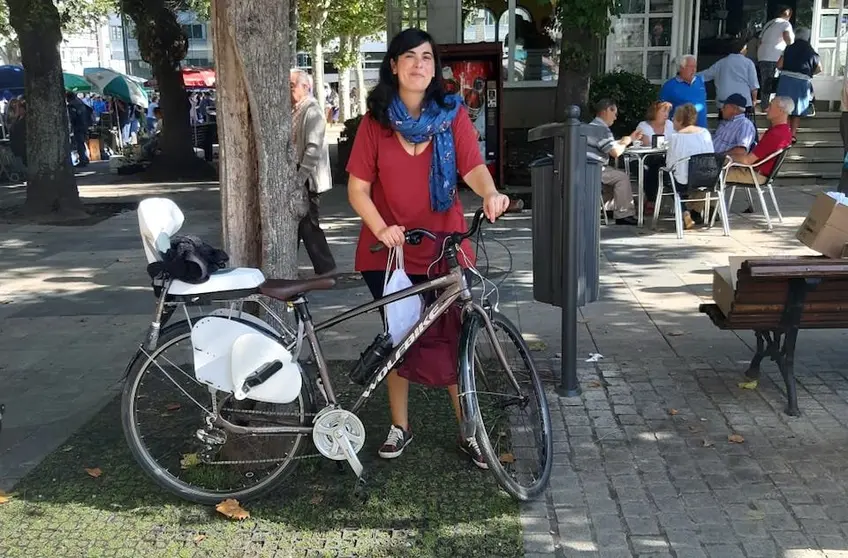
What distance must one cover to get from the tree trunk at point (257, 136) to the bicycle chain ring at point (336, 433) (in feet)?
2.69

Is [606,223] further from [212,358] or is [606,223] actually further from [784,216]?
[212,358]

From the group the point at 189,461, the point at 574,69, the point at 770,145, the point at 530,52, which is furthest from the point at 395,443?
the point at 530,52

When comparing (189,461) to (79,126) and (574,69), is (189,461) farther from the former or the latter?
(79,126)

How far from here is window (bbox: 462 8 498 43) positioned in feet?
51.9

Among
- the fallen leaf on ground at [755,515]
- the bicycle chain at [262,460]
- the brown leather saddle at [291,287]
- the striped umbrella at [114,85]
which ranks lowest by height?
the fallen leaf on ground at [755,515]

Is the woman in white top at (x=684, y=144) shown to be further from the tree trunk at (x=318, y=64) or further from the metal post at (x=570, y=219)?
the tree trunk at (x=318, y=64)

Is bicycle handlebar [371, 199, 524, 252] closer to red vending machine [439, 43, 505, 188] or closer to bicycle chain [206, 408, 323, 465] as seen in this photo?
bicycle chain [206, 408, 323, 465]

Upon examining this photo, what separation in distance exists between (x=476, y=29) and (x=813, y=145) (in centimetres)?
669

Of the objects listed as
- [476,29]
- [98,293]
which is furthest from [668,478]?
[476,29]

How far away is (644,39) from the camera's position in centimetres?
1451

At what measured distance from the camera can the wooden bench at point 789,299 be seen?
4027 millimetres

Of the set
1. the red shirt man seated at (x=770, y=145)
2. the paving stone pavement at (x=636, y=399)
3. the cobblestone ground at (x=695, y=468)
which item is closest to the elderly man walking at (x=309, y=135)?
the paving stone pavement at (x=636, y=399)

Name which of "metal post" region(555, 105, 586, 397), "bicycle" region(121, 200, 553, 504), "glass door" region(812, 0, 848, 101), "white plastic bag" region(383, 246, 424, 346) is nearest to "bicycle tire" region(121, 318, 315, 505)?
"bicycle" region(121, 200, 553, 504)

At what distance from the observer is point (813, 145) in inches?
495
